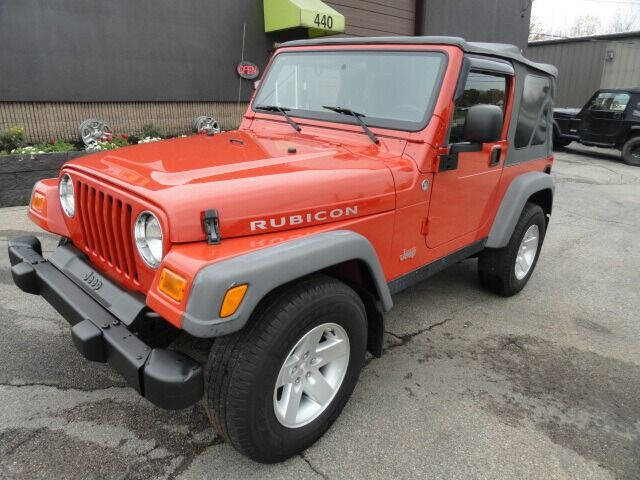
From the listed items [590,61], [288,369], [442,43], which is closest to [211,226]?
[288,369]

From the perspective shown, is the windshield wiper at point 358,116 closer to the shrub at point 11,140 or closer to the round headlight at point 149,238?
the round headlight at point 149,238

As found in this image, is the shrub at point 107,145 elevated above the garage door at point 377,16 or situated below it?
below

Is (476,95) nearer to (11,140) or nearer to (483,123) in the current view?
(483,123)

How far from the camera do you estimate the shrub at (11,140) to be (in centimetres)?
639

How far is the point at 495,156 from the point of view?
336 centimetres

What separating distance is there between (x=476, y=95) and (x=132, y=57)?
6.91m

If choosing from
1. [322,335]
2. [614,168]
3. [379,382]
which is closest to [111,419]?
[322,335]

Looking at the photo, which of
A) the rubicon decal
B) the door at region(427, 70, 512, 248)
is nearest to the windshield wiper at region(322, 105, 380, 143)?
the door at region(427, 70, 512, 248)

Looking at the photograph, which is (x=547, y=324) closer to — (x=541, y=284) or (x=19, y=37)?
(x=541, y=284)

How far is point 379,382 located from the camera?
2914mm

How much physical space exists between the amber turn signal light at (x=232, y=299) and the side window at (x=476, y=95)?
169 cm

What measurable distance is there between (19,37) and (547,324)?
7.81 m

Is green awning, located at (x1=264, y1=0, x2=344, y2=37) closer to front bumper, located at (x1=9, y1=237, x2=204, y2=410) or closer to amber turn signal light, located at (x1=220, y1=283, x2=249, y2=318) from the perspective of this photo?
front bumper, located at (x1=9, y1=237, x2=204, y2=410)

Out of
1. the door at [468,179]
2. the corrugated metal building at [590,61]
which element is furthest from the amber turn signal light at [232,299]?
the corrugated metal building at [590,61]
